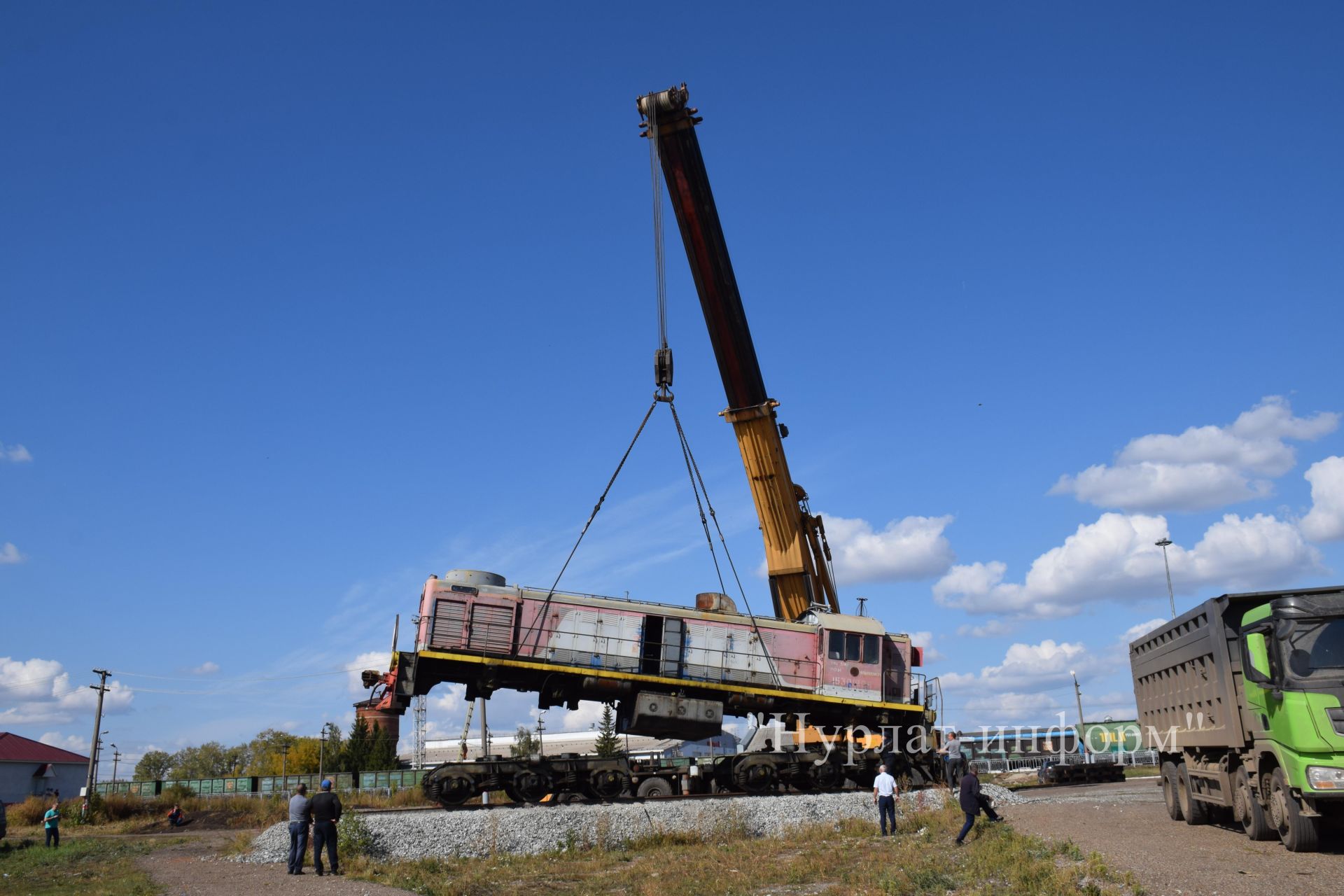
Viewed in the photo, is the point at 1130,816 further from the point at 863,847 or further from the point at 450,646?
the point at 450,646

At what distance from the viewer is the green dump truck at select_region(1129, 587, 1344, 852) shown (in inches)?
416

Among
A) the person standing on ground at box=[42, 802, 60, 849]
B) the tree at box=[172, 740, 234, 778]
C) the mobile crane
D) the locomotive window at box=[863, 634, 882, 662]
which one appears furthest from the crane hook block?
the tree at box=[172, 740, 234, 778]

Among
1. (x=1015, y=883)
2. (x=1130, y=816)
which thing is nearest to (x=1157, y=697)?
(x=1130, y=816)

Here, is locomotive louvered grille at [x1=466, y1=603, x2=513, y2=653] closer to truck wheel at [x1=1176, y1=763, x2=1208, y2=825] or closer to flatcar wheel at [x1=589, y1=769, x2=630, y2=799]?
flatcar wheel at [x1=589, y1=769, x2=630, y2=799]

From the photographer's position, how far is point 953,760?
60.5 feet

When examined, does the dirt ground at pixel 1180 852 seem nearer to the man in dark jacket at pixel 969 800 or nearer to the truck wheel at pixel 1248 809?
the truck wheel at pixel 1248 809

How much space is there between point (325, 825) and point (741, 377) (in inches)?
498

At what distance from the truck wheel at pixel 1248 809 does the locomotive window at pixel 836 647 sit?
8.83 m

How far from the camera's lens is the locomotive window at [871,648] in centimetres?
2111

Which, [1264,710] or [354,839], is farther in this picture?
[354,839]

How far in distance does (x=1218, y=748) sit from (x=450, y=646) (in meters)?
13.7

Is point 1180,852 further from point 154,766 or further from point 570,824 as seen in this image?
point 154,766

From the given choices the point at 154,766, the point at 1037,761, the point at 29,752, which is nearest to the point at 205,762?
the point at 154,766

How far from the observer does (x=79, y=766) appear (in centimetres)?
5872
